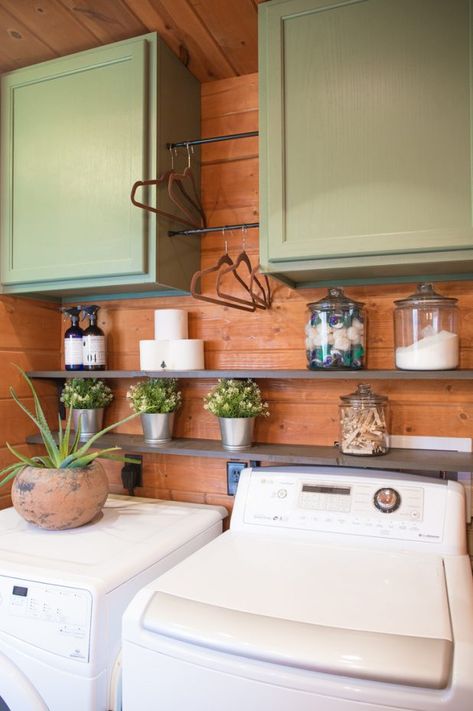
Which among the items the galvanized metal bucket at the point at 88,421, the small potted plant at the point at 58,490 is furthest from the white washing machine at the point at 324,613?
the galvanized metal bucket at the point at 88,421

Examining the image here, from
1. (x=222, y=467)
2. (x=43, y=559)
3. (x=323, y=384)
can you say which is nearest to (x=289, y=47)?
(x=323, y=384)

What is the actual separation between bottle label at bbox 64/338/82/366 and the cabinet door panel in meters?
0.29

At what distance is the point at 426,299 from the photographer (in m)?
1.48

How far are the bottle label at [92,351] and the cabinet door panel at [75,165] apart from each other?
29 centimetres

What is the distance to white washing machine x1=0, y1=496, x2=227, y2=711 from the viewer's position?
3.77 ft

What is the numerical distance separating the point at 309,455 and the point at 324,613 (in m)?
0.59

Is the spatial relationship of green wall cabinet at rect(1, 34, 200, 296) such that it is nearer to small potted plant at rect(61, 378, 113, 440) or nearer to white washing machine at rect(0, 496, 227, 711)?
small potted plant at rect(61, 378, 113, 440)

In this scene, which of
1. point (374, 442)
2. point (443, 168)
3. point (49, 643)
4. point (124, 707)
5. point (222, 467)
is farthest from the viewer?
point (222, 467)

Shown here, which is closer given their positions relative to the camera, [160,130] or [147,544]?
[147,544]

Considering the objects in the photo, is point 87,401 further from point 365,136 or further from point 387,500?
point 365,136

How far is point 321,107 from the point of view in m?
1.41

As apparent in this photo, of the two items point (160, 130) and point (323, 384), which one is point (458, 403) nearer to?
point (323, 384)

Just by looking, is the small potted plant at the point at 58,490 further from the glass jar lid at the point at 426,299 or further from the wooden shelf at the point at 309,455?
the glass jar lid at the point at 426,299

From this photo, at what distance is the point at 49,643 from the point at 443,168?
1.44 meters
